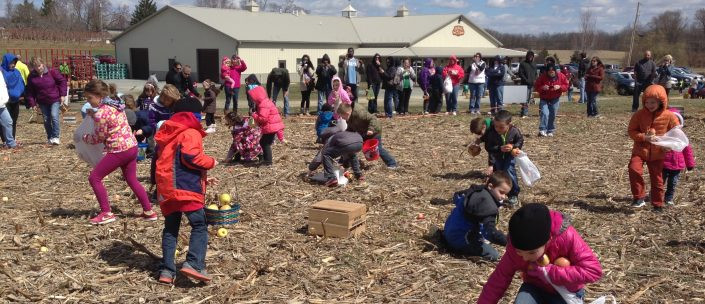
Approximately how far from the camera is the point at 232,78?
1927cm

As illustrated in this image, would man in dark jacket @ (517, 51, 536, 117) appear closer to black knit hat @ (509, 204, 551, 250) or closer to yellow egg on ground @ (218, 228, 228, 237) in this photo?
yellow egg on ground @ (218, 228, 228, 237)

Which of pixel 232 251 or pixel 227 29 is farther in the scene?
pixel 227 29

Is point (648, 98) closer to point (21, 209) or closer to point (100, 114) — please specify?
point (100, 114)

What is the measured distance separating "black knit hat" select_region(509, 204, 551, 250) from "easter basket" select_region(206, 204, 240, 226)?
174 inches

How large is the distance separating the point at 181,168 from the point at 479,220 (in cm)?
291

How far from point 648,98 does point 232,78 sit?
44.6 ft

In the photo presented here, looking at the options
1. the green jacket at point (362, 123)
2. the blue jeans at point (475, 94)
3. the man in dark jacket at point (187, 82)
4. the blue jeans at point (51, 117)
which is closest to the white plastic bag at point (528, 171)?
the green jacket at point (362, 123)

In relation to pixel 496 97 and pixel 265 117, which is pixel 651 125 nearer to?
pixel 265 117

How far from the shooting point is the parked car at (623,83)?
3544 centimetres

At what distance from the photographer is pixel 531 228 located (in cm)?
366

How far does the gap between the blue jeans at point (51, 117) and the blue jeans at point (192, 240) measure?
361 inches

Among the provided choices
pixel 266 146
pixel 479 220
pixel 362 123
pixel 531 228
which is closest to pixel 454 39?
pixel 266 146

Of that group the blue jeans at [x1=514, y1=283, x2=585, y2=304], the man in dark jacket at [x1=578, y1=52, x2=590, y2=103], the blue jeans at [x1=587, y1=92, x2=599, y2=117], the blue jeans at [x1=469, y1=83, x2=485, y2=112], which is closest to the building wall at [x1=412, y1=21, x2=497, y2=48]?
the man in dark jacket at [x1=578, y1=52, x2=590, y2=103]

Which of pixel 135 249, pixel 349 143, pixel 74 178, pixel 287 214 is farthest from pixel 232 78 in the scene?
pixel 135 249
